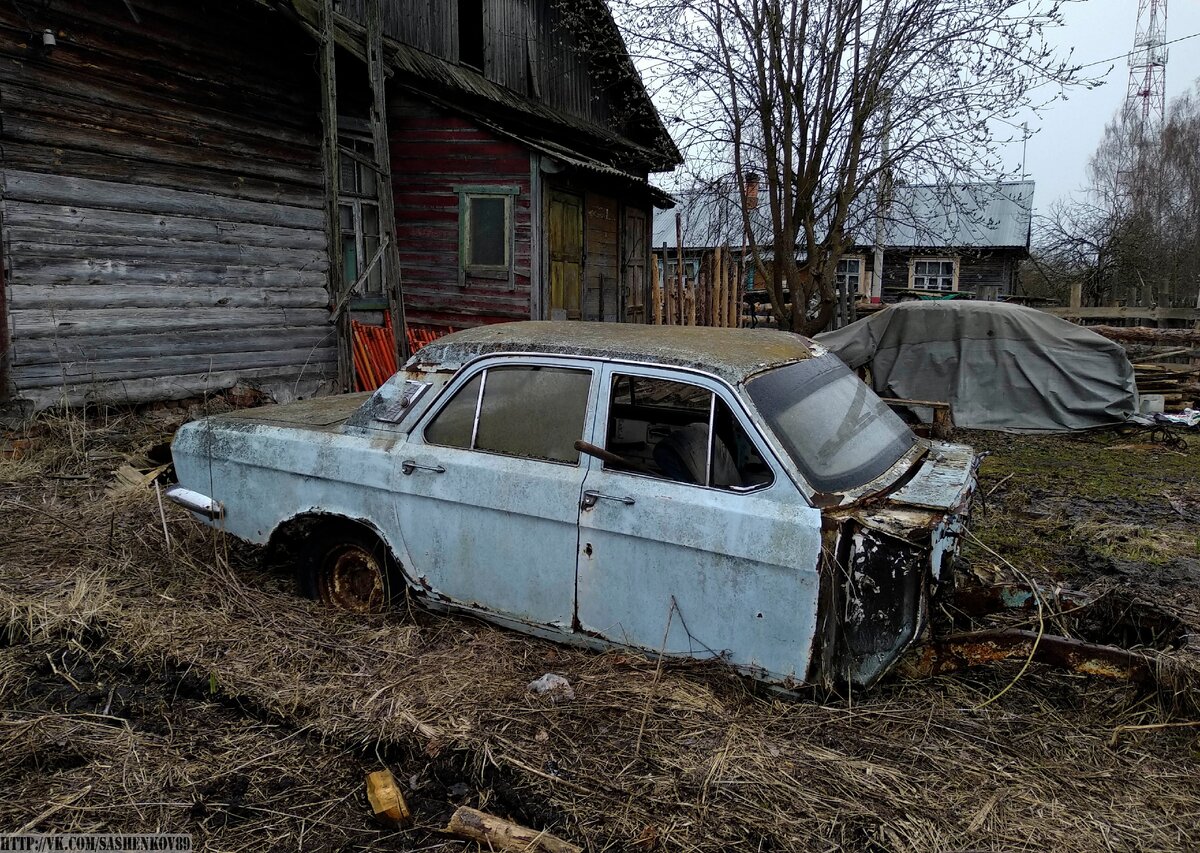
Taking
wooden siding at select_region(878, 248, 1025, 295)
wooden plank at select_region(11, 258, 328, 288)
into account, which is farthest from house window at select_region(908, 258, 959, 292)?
wooden plank at select_region(11, 258, 328, 288)

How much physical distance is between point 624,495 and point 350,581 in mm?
1722

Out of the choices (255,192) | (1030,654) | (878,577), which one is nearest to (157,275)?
(255,192)

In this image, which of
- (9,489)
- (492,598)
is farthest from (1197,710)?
(9,489)

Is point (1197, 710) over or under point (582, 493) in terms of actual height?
under

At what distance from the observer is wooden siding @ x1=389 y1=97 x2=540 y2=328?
12.3 metres

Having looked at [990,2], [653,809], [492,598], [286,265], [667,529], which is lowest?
[653,809]

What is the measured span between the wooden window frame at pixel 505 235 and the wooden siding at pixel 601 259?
7.12 ft

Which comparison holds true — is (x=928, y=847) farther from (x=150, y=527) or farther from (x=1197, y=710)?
(x=150, y=527)

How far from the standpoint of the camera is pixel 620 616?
3.30m

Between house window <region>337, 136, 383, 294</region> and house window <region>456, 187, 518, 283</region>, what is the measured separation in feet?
4.74

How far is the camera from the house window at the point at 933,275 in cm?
2792

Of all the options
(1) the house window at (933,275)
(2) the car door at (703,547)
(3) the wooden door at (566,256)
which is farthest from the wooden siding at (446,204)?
(1) the house window at (933,275)

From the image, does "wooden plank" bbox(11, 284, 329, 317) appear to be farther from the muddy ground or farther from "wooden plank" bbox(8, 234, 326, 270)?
the muddy ground

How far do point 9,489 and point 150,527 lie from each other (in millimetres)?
1910
